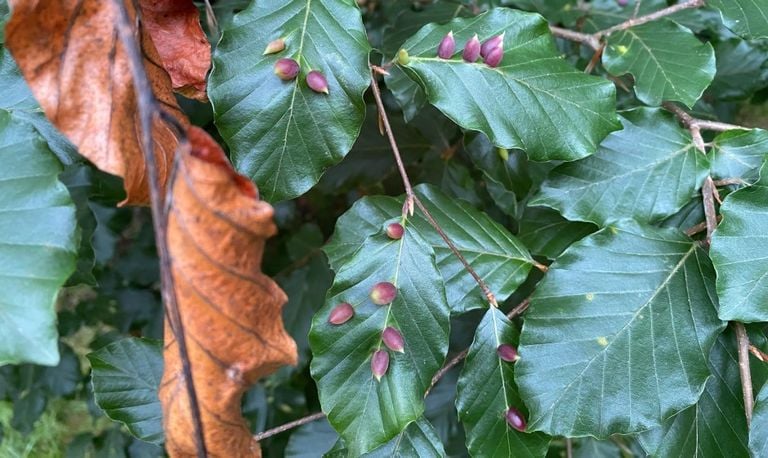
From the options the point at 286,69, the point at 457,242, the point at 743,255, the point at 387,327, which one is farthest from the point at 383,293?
the point at 743,255

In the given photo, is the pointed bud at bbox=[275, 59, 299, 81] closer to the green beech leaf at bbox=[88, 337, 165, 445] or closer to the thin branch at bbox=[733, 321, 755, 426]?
the green beech leaf at bbox=[88, 337, 165, 445]

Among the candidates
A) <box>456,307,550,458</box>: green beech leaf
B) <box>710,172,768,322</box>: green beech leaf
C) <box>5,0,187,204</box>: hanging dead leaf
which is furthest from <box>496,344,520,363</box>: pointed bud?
<box>5,0,187,204</box>: hanging dead leaf

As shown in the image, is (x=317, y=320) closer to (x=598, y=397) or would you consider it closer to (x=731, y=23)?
(x=598, y=397)

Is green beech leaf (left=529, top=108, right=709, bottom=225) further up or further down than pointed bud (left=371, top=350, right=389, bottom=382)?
further up

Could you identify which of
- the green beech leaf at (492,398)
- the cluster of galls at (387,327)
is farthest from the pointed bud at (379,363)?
the green beech leaf at (492,398)

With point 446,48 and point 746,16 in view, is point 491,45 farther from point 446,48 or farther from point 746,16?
point 746,16

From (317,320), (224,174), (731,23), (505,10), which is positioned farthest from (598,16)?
(224,174)
